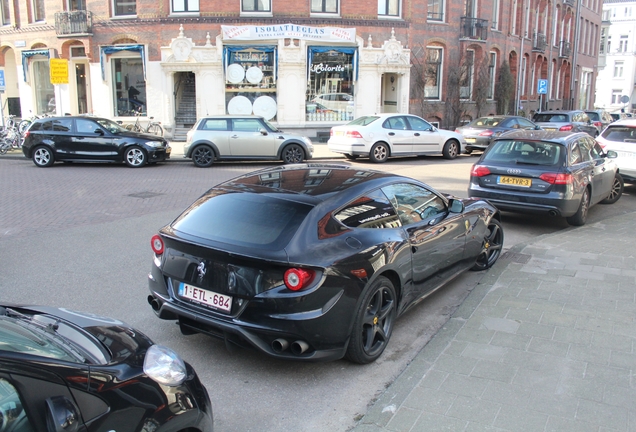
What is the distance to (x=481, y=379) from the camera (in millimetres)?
4086

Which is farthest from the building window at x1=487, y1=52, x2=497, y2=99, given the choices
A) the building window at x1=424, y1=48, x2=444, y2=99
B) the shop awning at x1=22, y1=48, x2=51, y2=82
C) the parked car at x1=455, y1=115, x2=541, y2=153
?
the shop awning at x1=22, y1=48, x2=51, y2=82

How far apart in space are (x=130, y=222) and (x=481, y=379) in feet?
22.7

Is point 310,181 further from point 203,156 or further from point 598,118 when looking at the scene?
point 598,118

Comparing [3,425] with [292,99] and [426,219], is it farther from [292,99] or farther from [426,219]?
[292,99]

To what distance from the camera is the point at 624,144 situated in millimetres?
12391

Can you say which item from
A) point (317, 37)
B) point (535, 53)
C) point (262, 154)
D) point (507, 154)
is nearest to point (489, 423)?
point (507, 154)

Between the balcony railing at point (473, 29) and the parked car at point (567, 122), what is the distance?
7.02 metres

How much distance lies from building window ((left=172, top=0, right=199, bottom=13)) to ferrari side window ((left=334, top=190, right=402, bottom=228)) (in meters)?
22.2

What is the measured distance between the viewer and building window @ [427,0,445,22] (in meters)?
27.8

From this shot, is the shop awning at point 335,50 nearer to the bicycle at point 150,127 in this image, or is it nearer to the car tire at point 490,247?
the bicycle at point 150,127

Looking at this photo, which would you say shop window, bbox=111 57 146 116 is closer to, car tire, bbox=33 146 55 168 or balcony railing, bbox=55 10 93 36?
balcony railing, bbox=55 10 93 36

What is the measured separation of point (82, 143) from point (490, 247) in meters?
13.2

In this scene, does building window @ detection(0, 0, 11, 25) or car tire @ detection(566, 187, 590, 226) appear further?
building window @ detection(0, 0, 11, 25)

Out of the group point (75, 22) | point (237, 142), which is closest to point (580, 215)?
point (237, 142)
